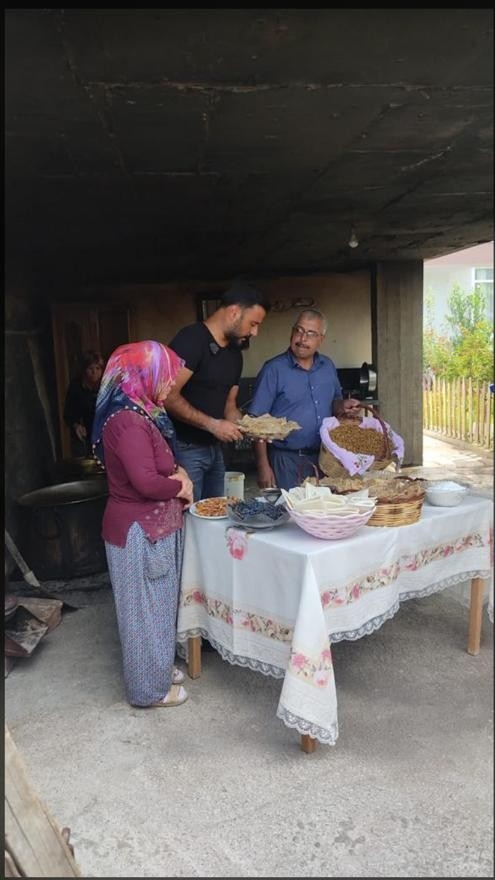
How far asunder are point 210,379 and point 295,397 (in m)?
0.51

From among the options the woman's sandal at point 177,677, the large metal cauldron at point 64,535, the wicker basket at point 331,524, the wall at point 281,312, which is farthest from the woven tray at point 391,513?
the wall at point 281,312

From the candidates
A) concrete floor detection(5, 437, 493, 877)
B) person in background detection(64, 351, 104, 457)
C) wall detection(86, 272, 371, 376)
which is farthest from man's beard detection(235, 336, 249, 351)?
wall detection(86, 272, 371, 376)

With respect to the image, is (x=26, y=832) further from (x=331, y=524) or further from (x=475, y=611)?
(x=475, y=611)

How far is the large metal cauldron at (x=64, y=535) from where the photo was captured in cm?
411

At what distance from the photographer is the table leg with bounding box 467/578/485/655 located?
2750 millimetres

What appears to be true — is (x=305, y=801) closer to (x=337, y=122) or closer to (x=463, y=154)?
(x=337, y=122)

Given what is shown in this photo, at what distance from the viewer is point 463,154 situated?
2.95 m

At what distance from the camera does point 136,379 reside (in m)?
2.38

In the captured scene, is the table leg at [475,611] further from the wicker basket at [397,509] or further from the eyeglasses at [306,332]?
the eyeglasses at [306,332]

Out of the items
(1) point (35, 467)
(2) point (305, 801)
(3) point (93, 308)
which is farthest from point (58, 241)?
(2) point (305, 801)

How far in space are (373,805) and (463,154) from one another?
2.77 metres

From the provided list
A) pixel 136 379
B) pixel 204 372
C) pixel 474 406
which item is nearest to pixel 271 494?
pixel 204 372

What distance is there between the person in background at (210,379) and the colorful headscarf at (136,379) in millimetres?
365

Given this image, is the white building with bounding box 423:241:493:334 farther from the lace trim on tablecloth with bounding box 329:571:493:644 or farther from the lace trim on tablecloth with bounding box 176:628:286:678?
the lace trim on tablecloth with bounding box 176:628:286:678
